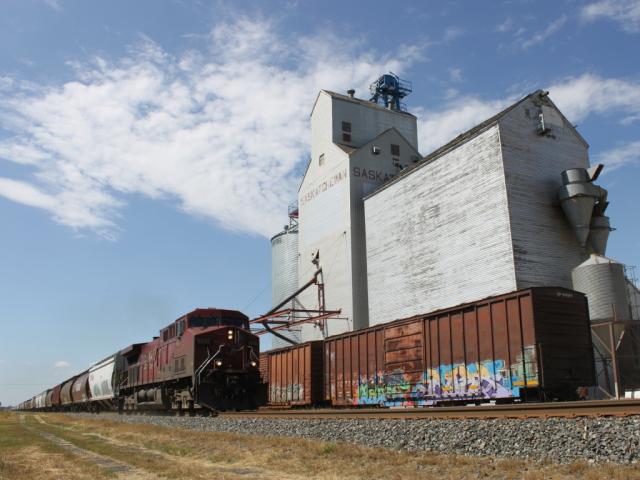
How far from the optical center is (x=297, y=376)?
2689 centimetres

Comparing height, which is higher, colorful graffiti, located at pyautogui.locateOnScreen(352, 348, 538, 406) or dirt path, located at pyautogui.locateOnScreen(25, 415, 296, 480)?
colorful graffiti, located at pyautogui.locateOnScreen(352, 348, 538, 406)

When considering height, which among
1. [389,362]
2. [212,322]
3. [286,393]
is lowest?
[286,393]

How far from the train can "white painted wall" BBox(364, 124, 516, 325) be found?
29.4 ft

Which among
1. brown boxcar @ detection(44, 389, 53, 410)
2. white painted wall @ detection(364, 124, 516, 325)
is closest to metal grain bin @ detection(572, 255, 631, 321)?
white painted wall @ detection(364, 124, 516, 325)

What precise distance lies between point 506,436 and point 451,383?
340 inches

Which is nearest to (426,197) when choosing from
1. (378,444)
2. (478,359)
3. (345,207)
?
(345,207)

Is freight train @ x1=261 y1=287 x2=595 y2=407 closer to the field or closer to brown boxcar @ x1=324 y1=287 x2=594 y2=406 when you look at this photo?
brown boxcar @ x1=324 y1=287 x2=594 y2=406

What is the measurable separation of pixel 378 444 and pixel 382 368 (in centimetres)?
1017

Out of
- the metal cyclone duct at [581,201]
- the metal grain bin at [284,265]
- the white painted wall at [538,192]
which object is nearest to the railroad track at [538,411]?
the white painted wall at [538,192]

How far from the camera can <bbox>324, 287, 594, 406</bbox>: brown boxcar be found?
15695 mm

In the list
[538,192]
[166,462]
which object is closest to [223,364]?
[166,462]

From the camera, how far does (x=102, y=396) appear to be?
39.1m

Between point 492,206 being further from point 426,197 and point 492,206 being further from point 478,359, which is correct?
point 478,359

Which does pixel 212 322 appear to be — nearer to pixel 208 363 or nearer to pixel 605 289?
pixel 208 363
